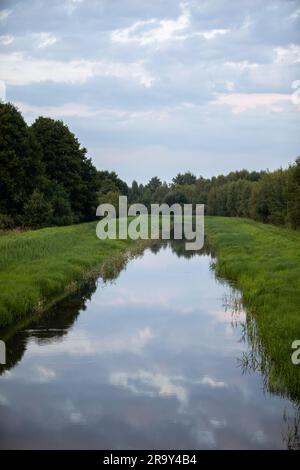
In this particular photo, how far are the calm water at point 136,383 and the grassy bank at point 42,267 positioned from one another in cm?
77

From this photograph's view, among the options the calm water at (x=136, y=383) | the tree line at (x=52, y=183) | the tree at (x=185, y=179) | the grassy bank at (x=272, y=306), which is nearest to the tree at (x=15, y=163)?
the tree line at (x=52, y=183)

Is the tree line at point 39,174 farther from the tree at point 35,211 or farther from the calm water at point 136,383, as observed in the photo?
the calm water at point 136,383

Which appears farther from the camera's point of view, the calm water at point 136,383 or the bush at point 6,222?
the bush at point 6,222

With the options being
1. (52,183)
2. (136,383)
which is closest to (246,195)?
(52,183)

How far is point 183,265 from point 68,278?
9.79 metres

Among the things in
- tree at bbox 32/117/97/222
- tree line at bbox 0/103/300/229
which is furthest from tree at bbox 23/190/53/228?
tree at bbox 32/117/97/222

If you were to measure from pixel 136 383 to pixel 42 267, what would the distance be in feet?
38.5

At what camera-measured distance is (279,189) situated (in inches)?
2511

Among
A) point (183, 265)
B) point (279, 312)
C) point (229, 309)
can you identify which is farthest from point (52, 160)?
point (279, 312)

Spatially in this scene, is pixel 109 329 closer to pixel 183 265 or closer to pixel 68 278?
pixel 68 278

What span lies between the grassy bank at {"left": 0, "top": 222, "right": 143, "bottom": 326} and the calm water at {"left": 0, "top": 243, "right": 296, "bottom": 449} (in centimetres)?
77

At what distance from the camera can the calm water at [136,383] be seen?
8.66m

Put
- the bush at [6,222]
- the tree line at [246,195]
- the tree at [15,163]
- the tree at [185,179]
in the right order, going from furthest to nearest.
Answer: the tree at [185,179]
the tree line at [246,195]
the tree at [15,163]
the bush at [6,222]

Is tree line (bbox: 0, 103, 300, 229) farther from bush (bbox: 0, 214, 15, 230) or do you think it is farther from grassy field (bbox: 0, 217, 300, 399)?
grassy field (bbox: 0, 217, 300, 399)
